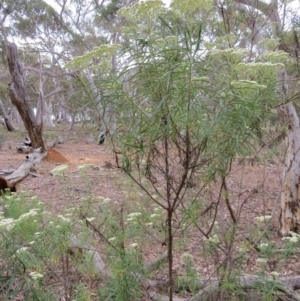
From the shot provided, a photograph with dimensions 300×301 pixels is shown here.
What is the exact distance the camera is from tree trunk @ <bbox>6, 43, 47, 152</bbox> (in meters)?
8.65

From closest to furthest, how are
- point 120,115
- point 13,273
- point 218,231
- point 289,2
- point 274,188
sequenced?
point 120,115, point 13,273, point 218,231, point 289,2, point 274,188

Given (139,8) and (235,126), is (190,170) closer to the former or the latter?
(235,126)

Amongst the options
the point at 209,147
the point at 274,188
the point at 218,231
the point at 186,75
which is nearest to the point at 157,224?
the point at 218,231

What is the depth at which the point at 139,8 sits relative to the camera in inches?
65.3

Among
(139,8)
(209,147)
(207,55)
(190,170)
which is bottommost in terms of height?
(190,170)

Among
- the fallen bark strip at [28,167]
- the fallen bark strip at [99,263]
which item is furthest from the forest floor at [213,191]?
the fallen bark strip at [99,263]

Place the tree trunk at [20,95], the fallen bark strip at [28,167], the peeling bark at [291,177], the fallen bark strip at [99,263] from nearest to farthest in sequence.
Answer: the fallen bark strip at [99,263] < the peeling bark at [291,177] < the fallen bark strip at [28,167] < the tree trunk at [20,95]

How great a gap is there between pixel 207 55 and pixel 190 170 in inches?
23.2

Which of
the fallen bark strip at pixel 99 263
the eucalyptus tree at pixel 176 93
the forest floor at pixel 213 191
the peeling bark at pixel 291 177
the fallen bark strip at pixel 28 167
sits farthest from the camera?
the fallen bark strip at pixel 28 167

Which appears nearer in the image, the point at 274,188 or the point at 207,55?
the point at 207,55

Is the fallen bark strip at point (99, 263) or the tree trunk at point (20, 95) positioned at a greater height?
the tree trunk at point (20, 95)

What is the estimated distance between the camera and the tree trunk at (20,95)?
8.65 meters

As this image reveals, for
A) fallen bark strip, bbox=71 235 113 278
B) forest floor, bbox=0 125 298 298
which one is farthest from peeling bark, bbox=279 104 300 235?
fallen bark strip, bbox=71 235 113 278

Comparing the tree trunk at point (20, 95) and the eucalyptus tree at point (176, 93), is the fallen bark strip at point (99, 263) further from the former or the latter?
the tree trunk at point (20, 95)
